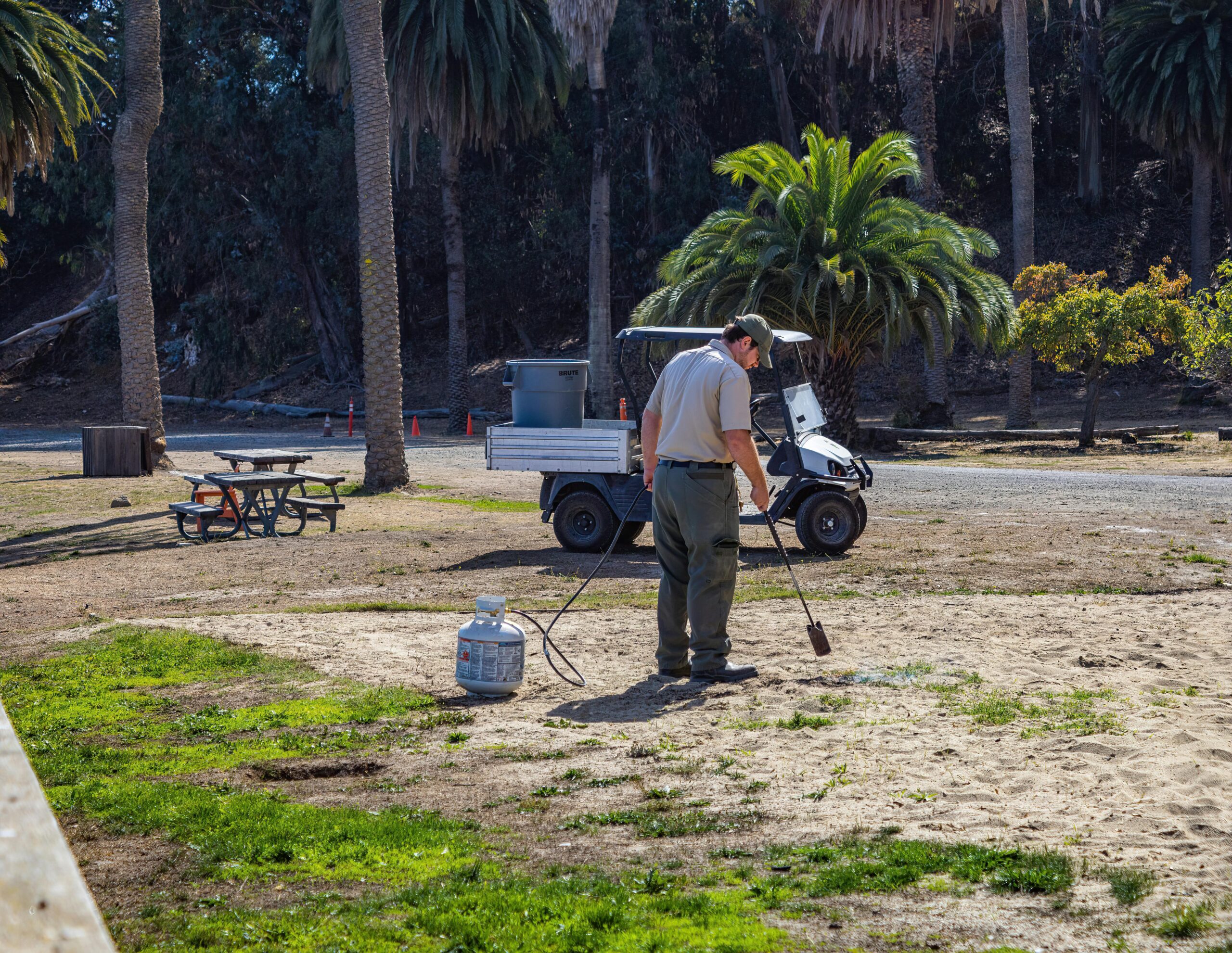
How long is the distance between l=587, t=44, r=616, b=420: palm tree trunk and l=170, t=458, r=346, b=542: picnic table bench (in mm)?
20135

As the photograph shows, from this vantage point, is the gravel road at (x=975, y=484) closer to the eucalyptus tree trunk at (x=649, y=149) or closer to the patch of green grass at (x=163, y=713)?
the patch of green grass at (x=163, y=713)

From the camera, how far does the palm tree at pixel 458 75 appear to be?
120ft

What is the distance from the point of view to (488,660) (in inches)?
268

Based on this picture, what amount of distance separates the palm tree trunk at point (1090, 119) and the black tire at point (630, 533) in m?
33.7

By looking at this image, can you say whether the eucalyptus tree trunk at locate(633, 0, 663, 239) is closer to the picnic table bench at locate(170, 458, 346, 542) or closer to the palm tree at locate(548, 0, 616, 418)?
the palm tree at locate(548, 0, 616, 418)

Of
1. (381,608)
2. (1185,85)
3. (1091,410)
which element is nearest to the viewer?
(381,608)

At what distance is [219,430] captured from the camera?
38.7 meters

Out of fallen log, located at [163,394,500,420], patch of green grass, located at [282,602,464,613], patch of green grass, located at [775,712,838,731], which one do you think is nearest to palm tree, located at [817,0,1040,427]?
fallen log, located at [163,394,500,420]

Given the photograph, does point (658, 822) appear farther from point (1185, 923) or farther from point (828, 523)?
point (828, 523)

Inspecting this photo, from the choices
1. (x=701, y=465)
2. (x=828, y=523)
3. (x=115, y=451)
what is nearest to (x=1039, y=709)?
(x=701, y=465)

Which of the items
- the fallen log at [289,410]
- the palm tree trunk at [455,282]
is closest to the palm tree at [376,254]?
the palm tree trunk at [455,282]

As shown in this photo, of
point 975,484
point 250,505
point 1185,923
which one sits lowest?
point 1185,923

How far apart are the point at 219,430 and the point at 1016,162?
24.2 meters

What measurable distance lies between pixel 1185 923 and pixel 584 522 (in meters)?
9.81
